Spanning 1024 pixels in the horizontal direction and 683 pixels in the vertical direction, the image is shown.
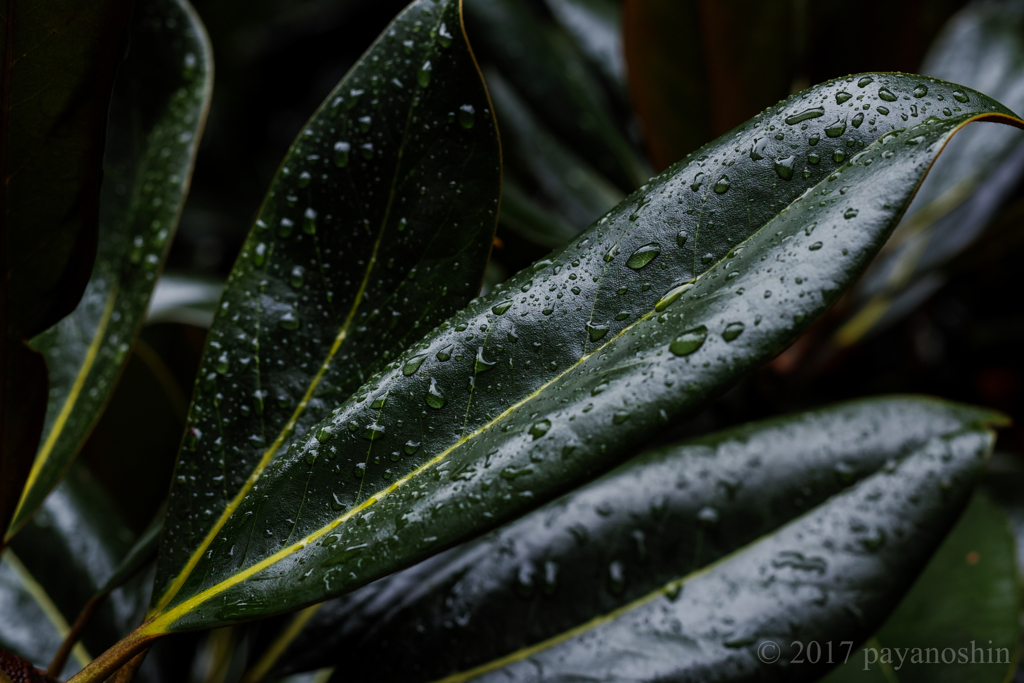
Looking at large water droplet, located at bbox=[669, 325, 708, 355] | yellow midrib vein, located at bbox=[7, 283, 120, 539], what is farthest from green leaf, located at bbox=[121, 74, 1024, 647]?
yellow midrib vein, located at bbox=[7, 283, 120, 539]

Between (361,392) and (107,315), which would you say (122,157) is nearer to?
(107,315)

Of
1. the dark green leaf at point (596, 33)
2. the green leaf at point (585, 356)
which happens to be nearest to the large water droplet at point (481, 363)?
the green leaf at point (585, 356)

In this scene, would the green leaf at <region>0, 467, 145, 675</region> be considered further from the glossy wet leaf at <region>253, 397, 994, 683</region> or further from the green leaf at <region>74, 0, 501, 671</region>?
the green leaf at <region>74, 0, 501, 671</region>

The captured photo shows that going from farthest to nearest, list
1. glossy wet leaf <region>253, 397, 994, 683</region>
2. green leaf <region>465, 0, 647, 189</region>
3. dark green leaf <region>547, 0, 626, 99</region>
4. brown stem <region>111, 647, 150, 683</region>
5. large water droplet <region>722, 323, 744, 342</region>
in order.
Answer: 1. dark green leaf <region>547, 0, 626, 99</region>
2. green leaf <region>465, 0, 647, 189</region>
3. glossy wet leaf <region>253, 397, 994, 683</region>
4. brown stem <region>111, 647, 150, 683</region>
5. large water droplet <region>722, 323, 744, 342</region>

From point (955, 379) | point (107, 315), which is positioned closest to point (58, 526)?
point (107, 315)

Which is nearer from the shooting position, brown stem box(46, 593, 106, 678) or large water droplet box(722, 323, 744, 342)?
large water droplet box(722, 323, 744, 342)

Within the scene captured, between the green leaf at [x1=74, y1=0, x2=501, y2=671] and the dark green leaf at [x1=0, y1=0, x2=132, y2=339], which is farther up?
the dark green leaf at [x1=0, y1=0, x2=132, y2=339]
